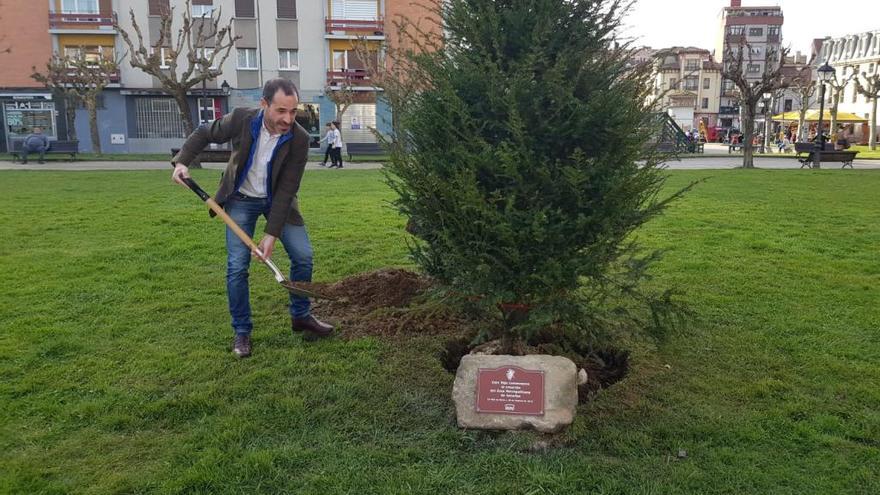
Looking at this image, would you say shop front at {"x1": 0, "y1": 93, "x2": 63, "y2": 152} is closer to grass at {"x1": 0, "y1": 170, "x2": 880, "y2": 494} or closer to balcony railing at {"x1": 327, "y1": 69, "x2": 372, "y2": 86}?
balcony railing at {"x1": 327, "y1": 69, "x2": 372, "y2": 86}

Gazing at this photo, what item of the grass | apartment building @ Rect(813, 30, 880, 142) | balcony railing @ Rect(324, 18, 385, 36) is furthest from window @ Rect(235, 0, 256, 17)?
apartment building @ Rect(813, 30, 880, 142)

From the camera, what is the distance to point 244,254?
184 inches

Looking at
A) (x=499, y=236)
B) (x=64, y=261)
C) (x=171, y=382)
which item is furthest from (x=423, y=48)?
(x=64, y=261)

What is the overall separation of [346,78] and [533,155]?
35.6m

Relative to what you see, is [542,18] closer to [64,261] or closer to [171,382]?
[171,382]

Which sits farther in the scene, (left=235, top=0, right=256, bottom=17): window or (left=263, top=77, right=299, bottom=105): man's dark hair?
(left=235, top=0, right=256, bottom=17): window

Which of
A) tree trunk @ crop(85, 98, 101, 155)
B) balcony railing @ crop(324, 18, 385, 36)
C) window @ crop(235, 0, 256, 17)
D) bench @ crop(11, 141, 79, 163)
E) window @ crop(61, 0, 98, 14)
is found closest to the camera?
bench @ crop(11, 141, 79, 163)

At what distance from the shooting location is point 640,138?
370 centimetres

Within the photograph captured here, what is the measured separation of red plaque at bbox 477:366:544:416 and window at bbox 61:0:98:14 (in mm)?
41020

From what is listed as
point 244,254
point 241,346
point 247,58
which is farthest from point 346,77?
point 241,346

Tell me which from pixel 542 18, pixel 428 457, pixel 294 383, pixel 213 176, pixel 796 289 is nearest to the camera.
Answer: pixel 428 457

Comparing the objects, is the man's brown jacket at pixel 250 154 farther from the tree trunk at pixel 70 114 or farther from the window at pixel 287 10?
the window at pixel 287 10

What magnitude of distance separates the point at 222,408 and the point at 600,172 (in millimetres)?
2517

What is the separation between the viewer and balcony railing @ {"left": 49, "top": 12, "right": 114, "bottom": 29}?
36.7m
